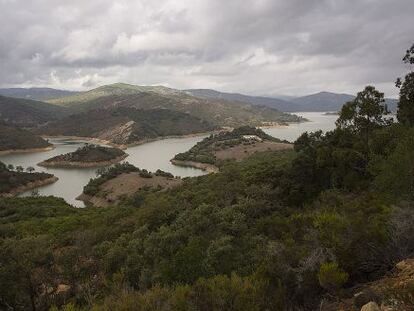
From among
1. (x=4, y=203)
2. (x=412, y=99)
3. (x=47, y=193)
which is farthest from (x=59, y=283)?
(x=47, y=193)

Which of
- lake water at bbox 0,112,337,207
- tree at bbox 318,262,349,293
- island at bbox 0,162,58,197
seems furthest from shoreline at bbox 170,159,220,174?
tree at bbox 318,262,349,293

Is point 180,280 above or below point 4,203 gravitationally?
above

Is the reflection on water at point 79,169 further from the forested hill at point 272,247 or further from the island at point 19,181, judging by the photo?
the forested hill at point 272,247

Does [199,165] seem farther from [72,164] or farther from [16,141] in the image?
[16,141]

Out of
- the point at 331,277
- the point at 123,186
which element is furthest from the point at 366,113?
the point at 123,186

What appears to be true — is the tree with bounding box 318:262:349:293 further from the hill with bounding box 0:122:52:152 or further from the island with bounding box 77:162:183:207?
the hill with bounding box 0:122:52:152

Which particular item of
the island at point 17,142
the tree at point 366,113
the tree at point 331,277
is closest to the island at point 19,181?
the island at point 17,142

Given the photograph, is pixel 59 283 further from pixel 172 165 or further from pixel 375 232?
pixel 172 165
